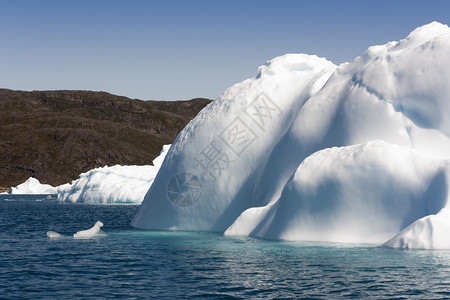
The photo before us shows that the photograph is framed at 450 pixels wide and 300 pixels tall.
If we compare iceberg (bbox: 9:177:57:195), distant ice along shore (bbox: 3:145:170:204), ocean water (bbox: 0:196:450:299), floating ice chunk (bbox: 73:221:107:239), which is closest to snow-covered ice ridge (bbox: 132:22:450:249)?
ocean water (bbox: 0:196:450:299)

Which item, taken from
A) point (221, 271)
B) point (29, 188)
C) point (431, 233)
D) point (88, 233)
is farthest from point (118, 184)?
point (29, 188)

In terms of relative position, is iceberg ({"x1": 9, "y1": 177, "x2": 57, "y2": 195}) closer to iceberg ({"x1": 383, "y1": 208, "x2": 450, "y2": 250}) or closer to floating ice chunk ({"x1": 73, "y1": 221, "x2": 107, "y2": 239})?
floating ice chunk ({"x1": 73, "y1": 221, "x2": 107, "y2": 239})

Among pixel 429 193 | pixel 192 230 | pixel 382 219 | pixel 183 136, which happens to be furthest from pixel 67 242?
pixel 429 193

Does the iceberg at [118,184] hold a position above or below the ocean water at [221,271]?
above

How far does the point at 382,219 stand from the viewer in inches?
840

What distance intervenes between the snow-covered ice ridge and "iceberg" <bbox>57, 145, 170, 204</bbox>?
132ft

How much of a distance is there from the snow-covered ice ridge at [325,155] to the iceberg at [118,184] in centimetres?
4034

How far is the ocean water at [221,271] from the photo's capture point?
1435cm

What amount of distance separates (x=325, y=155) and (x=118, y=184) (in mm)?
55584

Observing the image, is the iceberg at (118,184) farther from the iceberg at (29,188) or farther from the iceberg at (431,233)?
the iceberg at (29,188)

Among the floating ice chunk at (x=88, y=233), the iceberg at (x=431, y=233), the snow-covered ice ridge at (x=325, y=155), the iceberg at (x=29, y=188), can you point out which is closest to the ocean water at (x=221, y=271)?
the iceberg at (x=431, y=233)

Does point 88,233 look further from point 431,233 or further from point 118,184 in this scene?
point 118,184

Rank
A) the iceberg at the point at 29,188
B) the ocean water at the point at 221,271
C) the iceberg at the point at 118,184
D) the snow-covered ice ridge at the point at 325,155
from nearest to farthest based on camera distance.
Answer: the ocean water at the point at 221,271, the snow-covered ice ridge at the point at 325,155, the iceberg at the point at 118,184, the iceberg at the point at 29,188

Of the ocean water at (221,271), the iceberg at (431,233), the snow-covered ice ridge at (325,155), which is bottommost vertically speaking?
the ocean water at (221,271)
